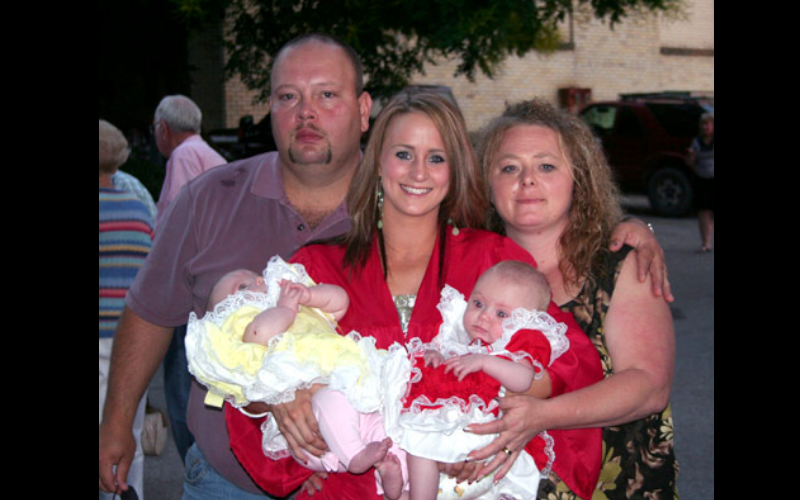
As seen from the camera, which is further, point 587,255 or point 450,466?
point 587,255

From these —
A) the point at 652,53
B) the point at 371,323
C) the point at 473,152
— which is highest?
the point at 652,53

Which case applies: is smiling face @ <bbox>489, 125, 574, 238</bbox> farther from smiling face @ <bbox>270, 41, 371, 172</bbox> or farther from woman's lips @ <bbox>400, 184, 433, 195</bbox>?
smiling face @ <bbox>270, 41, 371, 172</bbox>

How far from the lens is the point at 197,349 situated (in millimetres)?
2996

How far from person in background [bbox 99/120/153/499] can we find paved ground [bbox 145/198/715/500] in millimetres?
959

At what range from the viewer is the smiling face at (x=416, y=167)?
321 centimetres

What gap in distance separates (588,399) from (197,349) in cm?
131

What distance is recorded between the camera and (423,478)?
9.04 feet

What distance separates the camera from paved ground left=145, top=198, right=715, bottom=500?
20.4 ft

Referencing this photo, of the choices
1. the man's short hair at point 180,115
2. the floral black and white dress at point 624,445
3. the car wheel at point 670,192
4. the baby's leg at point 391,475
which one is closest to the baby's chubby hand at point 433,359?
the baby's leg at point 391,475

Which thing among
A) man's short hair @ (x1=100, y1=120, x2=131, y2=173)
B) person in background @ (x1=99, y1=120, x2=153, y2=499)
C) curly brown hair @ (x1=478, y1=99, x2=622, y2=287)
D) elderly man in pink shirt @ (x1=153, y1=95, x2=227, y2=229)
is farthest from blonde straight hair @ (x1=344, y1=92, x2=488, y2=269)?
elderly man in pink shirt @ (x1=153, y1=95, x2=227, y2=229)

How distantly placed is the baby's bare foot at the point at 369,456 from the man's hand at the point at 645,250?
42.5 inches
